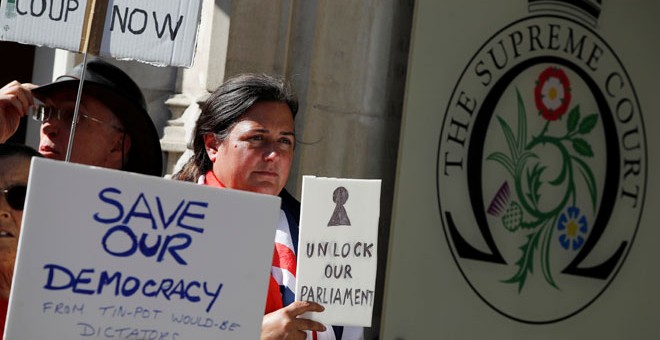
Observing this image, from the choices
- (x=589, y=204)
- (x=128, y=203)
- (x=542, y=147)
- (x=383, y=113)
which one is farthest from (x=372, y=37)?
(x=128, y=203)

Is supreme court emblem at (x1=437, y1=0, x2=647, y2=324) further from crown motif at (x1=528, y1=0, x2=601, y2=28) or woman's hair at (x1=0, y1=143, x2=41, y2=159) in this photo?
woman's hair at (x1=0, y1=143, x2=41, y2=159)

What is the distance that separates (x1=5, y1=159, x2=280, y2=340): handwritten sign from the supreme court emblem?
343cm

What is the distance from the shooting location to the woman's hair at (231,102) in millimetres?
3357

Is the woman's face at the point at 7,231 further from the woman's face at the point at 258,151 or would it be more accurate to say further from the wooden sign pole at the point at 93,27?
the woman's face at the point at 258,151

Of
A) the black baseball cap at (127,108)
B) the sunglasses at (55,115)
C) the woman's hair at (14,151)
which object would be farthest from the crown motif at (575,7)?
the woman's hair at (14,151)

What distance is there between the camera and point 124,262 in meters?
2.60

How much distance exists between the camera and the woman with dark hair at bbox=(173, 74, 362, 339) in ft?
10.7

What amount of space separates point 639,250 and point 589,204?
1.86ft

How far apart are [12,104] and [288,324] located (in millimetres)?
986

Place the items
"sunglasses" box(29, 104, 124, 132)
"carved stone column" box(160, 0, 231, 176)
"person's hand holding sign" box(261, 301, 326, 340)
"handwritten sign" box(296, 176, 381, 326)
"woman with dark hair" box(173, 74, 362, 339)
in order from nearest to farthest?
1. "person's hand holding sign" box(261, 301, 326, 340)
2. "handwritten sign" box(296, 176, 381, 326)
3. "woman with dark hair" box(173, 74, 362, 339)
4. "sunglasses" box(29, 104, 124, 132)
5. "carved stone column" box(160, 0, 231, 176)

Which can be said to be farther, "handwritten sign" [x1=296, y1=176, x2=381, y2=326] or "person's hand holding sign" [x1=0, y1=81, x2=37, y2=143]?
"person's hand holding sign" [x1=0, y1=81, x2=37, y2=143]

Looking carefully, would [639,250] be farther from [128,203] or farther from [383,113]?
[128,203]

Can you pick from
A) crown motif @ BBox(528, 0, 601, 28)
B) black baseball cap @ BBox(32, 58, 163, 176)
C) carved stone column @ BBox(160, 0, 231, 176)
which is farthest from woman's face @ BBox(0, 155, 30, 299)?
crown motif @ BBox(528, 0, 601, 28)

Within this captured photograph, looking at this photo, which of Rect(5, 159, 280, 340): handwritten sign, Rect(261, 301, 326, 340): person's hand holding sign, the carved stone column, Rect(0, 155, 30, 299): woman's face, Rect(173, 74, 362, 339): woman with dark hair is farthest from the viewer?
the carved stone column
